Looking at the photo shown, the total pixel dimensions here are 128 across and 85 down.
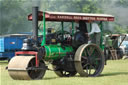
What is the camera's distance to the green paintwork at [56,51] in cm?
1527

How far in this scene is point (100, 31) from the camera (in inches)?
664

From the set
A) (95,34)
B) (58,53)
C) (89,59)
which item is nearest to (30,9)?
(95,34)

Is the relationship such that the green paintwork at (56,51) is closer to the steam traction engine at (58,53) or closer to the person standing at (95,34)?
the steam traction engine at (58,53)

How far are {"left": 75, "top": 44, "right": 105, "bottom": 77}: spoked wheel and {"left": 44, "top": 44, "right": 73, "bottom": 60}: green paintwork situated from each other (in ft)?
1.50

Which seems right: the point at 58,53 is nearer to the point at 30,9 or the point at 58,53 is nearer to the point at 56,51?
the point at 56,51

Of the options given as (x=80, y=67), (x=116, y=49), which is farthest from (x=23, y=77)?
(x=116, y=49)

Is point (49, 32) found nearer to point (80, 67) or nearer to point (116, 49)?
point (80, 67)

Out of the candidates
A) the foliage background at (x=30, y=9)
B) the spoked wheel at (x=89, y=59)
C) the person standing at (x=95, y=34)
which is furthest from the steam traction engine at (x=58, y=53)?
the foliage background at (x=30, y=9)

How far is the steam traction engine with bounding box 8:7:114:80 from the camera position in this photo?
1474cm

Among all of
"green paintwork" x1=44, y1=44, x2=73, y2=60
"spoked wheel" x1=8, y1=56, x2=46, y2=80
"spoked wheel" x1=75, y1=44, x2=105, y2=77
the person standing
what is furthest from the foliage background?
"spoked wheel" x1=8, y1=56, x2=46, y2=80

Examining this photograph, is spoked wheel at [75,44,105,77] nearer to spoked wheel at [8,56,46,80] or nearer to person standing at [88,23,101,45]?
person standing at [88,23,101,45]

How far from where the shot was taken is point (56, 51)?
1559 cm

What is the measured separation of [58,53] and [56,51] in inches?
5.0

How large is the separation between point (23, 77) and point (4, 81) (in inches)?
24.7
